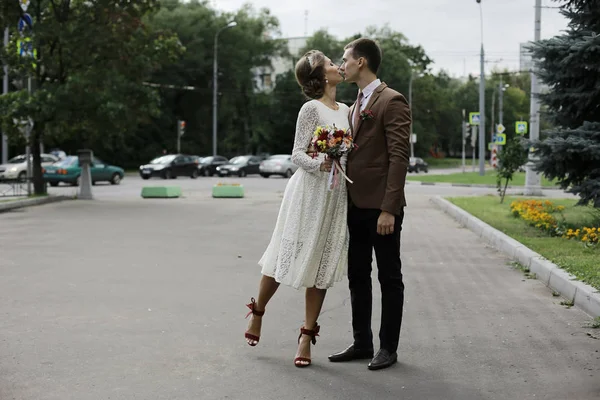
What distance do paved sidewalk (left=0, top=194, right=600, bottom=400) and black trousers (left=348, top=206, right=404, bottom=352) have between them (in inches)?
9.1

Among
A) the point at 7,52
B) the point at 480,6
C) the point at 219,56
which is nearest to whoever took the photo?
the point at 7,52

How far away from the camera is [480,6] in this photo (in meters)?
48.3

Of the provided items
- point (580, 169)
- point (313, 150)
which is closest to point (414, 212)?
point (580, 169)

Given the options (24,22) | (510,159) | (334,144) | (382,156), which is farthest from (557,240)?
(24,22)

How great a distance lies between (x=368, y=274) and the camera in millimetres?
5348

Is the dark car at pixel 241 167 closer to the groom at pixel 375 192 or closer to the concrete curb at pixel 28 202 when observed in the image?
the concrete curb at pixel 28 202

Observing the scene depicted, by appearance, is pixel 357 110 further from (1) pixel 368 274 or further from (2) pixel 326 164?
(1) pixel 368 274

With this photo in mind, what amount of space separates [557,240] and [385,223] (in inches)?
279

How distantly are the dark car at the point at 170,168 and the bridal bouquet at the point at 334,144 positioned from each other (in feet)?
131

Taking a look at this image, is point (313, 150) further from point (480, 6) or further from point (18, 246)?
point (480, 6)

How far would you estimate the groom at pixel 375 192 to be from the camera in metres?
4.96

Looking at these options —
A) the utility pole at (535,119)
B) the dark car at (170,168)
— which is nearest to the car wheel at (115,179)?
the dark car at (170,168)

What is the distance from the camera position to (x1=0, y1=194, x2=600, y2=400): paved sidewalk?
15.0ft

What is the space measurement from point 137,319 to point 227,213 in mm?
12389
